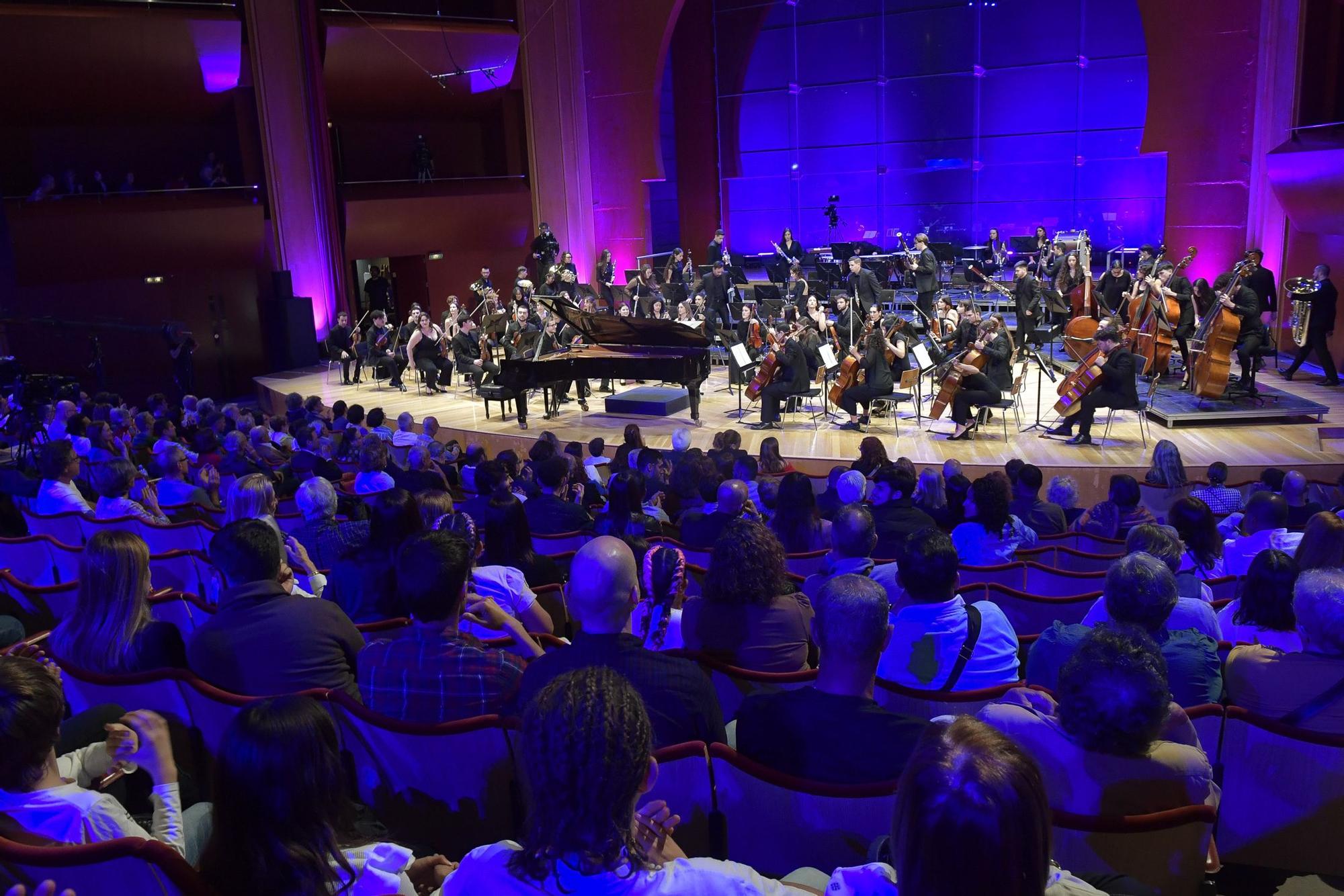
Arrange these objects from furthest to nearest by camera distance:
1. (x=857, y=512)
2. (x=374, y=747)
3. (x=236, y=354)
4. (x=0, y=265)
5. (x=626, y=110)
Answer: (x=626, y=110) < (x=236, y=354) < (x=0, y=265) < (x=857, y=512) < (x=374, y=747)

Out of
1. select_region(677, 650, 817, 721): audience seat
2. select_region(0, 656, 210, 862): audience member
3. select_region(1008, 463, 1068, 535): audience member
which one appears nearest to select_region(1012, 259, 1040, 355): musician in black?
select_region(1008, 463, 1068, 535): audience member

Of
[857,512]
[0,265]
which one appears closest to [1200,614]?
[857,512]

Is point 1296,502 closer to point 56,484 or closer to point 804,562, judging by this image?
point 804,562

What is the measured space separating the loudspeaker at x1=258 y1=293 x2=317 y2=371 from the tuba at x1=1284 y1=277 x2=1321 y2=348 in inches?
486

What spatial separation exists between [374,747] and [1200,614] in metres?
2.52

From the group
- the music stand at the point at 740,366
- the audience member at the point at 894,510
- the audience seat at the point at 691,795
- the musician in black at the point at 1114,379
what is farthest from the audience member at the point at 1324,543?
the music stand at the point at 740,366

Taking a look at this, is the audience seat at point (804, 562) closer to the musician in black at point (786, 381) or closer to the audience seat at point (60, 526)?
the audience seat at point (60, 526)

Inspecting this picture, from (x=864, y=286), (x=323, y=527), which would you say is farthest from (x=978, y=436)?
(x=323, y=527)

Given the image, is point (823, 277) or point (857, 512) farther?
point (823, 277)

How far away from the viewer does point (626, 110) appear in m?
18.4

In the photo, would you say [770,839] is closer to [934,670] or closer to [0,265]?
[934,670]

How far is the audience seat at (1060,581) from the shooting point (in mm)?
4297

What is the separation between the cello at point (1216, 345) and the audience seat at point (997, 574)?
6.18 meters

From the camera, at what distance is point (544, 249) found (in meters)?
16.9
